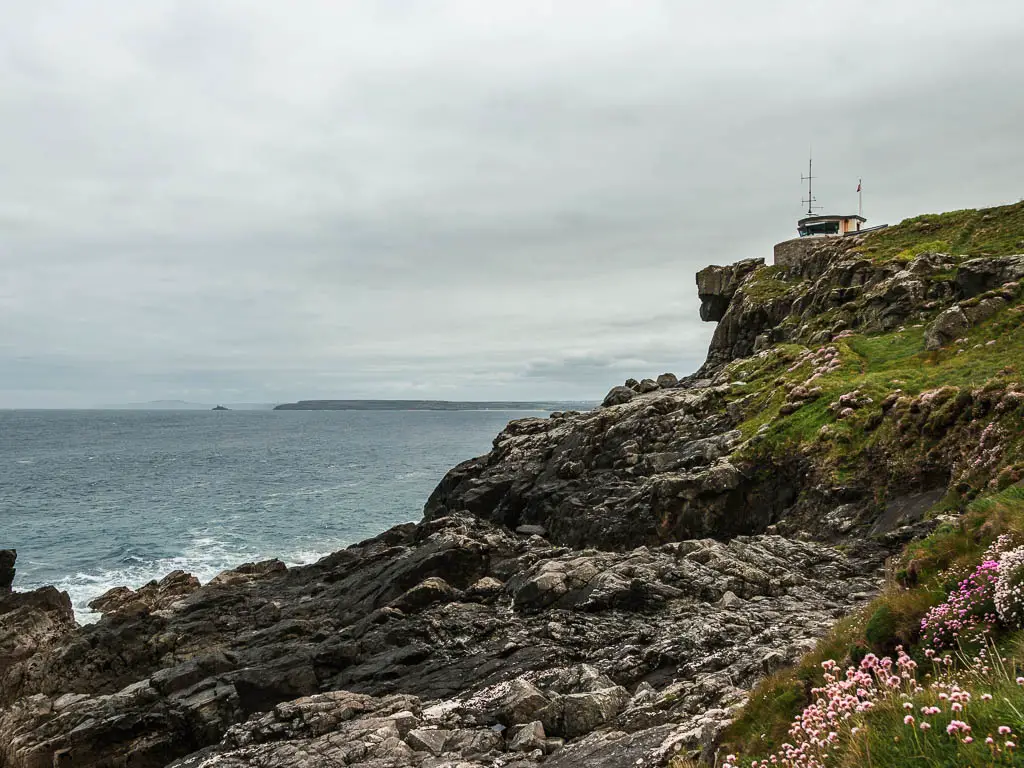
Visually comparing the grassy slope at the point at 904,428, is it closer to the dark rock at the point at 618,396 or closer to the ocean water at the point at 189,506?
the dark rock at the point at 618,396

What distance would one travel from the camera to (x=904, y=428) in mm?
27078

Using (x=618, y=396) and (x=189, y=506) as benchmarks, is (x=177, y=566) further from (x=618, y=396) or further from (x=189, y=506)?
(x=618, y=396)

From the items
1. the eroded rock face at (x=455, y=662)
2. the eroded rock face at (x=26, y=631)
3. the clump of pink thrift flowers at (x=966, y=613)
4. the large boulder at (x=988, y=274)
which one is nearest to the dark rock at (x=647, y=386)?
the large boulder at (x=988, y=274)

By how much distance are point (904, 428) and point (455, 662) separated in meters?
21.1

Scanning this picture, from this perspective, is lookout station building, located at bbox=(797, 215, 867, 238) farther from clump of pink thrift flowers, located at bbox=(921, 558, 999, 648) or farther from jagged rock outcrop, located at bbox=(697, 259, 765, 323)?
clump of pink thrift flowers, located at bbox=(921, 558, 999, 648)

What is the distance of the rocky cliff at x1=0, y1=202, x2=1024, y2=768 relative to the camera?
1479 cm

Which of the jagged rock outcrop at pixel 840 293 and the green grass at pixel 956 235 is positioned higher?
the green grass at pixel 956 235

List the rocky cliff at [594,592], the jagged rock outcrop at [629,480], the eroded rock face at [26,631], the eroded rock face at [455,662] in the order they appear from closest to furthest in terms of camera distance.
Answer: the eroded rock face at [455,662] < the rocky cliff at [594,592] < the eroded rock face at [26,631] < the jagged rock outcrop at [629,480]

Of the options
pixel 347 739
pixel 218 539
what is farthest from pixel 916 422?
pixel 218 539

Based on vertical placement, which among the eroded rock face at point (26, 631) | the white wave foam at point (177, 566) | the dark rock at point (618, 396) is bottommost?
the white wave foam at point (177, 566)

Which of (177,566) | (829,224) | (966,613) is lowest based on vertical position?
(177,566)

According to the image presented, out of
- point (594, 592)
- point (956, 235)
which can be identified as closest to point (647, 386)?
point (956, 235)

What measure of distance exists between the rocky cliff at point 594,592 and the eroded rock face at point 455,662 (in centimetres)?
9

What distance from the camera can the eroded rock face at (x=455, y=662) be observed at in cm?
1389
